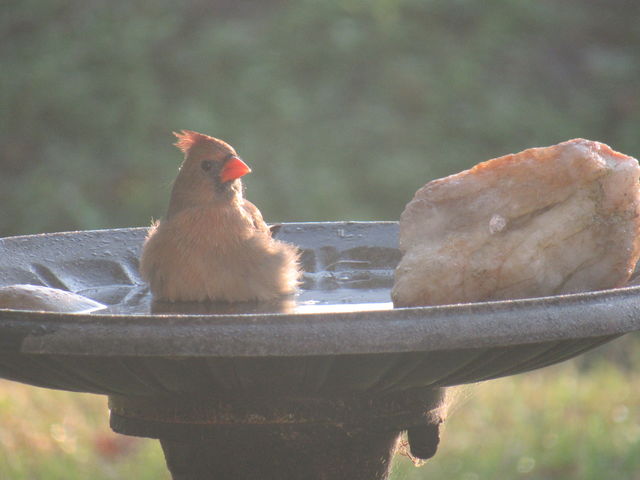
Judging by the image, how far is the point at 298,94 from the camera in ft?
25.0

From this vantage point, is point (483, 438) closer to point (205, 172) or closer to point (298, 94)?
point (205, 172)

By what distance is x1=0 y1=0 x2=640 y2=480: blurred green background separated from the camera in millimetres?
7012

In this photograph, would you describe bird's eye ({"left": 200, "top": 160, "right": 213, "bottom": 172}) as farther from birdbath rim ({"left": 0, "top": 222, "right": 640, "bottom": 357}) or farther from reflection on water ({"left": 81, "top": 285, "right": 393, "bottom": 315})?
birdbath rim ({"left": 0, "top": 222, "right": 640, "bottom": 357})

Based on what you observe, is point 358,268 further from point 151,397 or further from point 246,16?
point 246,16

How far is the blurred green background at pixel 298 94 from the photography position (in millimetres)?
7012

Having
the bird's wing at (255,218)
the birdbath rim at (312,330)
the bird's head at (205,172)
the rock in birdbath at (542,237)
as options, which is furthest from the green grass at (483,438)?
the birdbath rim at (312,330)

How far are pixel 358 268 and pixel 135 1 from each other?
5723 mm

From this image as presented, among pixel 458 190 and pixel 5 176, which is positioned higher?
pixel 458 190

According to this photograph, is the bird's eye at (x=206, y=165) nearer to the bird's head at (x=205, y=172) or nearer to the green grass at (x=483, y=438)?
the bird's head at (x=205, y=172)

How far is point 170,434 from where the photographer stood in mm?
2211

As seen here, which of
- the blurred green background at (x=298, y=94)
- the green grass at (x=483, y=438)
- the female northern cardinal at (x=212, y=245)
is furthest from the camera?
the blurred green background at (x=298, y=94)

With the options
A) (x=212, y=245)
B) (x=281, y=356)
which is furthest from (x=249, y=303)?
(x=281, y=356)

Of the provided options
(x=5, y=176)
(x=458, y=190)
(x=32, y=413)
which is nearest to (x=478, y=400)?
(x=32, y=413)

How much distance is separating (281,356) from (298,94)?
6.02 meters
